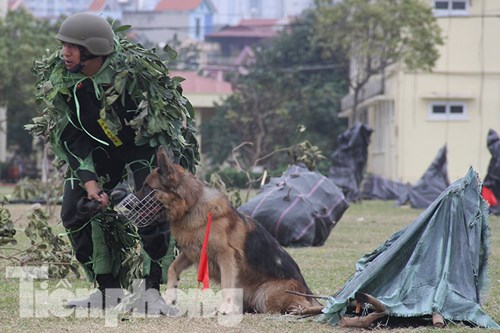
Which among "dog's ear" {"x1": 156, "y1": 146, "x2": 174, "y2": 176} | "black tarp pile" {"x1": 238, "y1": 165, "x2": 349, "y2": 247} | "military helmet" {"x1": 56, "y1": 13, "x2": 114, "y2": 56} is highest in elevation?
"military helmet" {"x1": 56, "y1": 13, "x2": 114, "y2": 56}

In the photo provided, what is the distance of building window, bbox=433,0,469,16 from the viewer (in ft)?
144

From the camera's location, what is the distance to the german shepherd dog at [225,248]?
7234mm

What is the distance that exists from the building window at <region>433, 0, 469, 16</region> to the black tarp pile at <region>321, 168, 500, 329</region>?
124ft

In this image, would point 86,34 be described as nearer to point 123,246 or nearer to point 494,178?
point 123,246

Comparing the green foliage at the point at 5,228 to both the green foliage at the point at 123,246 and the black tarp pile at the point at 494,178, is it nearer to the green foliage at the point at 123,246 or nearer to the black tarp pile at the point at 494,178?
the green foliage at the point at 123,246

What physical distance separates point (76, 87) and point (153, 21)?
10488 cm

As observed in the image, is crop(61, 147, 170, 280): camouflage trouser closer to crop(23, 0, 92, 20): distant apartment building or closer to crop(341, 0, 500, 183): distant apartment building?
crop(341, 0, 500, 183): distant apartment building

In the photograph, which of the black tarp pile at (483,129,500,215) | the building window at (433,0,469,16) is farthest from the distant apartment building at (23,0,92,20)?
the black tarp pile at (483,129,500,215)

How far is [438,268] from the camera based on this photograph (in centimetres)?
691

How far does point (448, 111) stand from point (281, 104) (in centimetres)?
815

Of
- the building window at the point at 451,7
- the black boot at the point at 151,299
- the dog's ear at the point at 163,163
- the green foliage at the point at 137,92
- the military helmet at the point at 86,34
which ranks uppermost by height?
the building window at the point at 451,7

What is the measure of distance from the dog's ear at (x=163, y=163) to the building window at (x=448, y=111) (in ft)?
126

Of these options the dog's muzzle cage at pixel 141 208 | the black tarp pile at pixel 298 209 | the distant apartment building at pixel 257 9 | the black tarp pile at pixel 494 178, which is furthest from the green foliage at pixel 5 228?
the distant apartment building at pixel 257 9

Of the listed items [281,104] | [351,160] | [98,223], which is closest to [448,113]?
[281,104]
